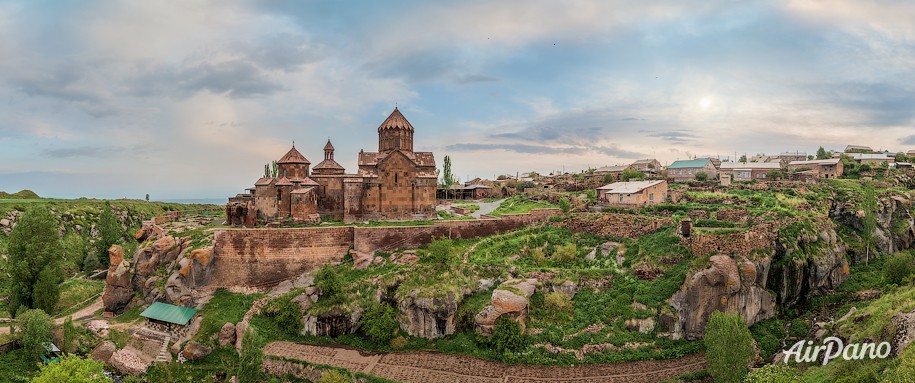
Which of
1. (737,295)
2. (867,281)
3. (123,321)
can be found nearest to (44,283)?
(123,321)

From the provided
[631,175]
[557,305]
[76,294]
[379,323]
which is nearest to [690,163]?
[631,175]

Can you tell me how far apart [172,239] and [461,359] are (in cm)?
2578

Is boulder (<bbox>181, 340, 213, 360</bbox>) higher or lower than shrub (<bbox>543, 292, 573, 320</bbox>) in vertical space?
lower

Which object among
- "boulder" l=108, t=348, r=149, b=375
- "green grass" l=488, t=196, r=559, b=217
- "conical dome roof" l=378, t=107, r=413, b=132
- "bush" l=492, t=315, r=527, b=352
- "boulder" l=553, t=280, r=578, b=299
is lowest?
"boulder" l=108, t=348, r=149, b=375

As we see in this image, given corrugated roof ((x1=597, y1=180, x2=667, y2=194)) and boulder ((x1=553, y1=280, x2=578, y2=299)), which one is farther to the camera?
corrugated roof ((x1=597, y1=180, x2=667, y2=194))

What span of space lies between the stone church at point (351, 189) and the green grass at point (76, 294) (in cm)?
1400

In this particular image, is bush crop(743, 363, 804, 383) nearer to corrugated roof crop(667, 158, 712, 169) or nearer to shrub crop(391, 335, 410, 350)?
shrub crop(391, 335, 410, 350)

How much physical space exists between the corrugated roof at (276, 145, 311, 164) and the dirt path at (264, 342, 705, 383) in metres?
19.2

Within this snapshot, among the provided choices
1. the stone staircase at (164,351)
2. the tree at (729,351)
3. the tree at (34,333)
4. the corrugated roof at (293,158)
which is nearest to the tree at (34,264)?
the tree at (34,333)

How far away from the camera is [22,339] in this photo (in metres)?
29.7

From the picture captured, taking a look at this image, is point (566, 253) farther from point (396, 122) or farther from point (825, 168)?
point (825, 168)

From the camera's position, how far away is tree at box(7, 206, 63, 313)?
35625 millimetres

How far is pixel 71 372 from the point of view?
71.1 ft

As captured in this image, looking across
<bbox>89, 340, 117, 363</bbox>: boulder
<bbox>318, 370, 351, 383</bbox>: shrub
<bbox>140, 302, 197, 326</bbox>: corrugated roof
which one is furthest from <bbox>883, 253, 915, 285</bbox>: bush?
<bbox>89, 340, 117, 363</bbox>: boulder
